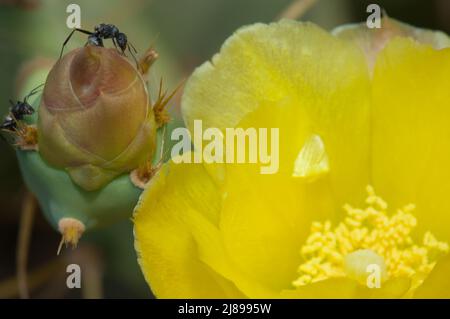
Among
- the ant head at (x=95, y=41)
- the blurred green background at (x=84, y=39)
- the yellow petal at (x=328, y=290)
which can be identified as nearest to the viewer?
the yellow petal at (x=328, y=290)

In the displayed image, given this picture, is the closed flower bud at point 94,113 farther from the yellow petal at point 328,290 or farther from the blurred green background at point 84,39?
the blurred green background at point 84,39

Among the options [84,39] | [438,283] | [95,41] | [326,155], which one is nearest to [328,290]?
[438,283]

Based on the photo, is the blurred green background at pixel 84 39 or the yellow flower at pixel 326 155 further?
the blurred green background at pixel 84 39

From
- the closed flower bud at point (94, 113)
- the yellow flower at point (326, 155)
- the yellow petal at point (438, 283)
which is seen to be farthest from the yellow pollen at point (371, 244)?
the closed flower bud at point (94, 113)

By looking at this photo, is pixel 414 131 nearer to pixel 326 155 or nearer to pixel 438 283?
pixel 326 155
